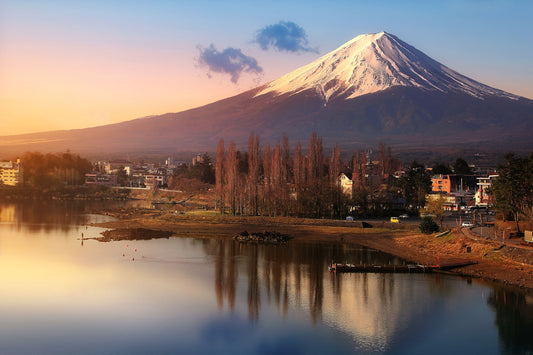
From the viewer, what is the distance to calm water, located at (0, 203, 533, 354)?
15297 mm

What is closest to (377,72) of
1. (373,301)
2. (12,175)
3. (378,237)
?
(12,175)

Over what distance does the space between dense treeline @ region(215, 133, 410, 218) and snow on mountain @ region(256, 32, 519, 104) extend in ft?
330

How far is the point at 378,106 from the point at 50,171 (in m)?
85.3

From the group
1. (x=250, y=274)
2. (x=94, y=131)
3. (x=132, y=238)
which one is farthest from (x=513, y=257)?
(x=94, y=131)

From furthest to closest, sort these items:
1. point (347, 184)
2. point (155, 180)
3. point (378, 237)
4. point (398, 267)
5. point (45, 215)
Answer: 1. point (155, 180)
2. point (347, 184)
3. point (45, 215)
4. point (378, 237)
5. point (398, 267)

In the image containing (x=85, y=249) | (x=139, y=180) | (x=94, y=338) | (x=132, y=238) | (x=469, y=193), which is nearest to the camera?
(x=94, y=338)

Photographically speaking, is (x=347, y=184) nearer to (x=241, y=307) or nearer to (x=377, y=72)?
(x=241, y=307)

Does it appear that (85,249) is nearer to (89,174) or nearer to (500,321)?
(500,321)

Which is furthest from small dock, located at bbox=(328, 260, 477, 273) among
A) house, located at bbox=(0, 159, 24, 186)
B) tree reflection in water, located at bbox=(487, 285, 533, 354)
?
house, located at bbox=(0, 159, 24, 186)

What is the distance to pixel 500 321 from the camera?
17.2m

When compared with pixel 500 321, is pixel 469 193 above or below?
above

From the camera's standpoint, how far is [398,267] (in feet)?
77.8

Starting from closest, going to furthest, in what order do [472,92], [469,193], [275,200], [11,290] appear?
[11,290]
[275,200]
[469,193]
[472,92]

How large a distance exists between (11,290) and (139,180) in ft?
232
